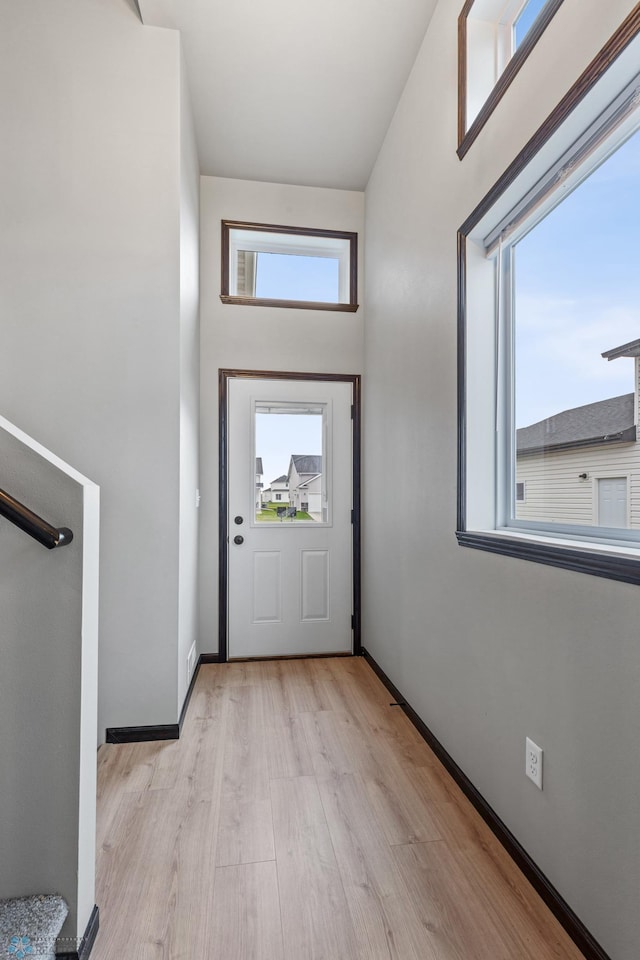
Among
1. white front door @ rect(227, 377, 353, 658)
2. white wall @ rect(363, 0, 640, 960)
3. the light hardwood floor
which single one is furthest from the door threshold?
the light hardwood floor

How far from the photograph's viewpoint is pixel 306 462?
136 inches

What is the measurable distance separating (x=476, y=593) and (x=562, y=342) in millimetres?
904

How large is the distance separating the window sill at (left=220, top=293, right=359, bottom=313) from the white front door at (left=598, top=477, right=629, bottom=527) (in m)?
2.50

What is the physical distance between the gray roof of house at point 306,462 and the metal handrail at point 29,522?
7.67 feet

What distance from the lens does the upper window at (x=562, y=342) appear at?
50.5 inches

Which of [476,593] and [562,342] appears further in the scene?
[476,593]

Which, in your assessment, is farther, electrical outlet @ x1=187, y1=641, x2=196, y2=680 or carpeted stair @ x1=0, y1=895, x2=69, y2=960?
electrical outlet @ x1=187, y1=641, x2=196, y2=680

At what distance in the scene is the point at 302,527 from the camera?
3469 mm

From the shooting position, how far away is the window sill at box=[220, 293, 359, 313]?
3.37 metres

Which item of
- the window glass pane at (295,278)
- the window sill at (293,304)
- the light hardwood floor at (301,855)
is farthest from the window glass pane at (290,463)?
the light hardwood floor at (301,855)

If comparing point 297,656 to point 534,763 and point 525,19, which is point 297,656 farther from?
point 525,19

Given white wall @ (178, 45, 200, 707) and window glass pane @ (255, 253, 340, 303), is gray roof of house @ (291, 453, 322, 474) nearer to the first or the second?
white wall @ (178, 45, 200, 707)

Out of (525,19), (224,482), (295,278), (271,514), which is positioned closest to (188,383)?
(224,482)

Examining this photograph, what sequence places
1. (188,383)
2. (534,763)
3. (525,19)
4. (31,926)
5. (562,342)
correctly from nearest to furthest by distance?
(31,926), (534,763), (562,342), (525,19), (188,383)
